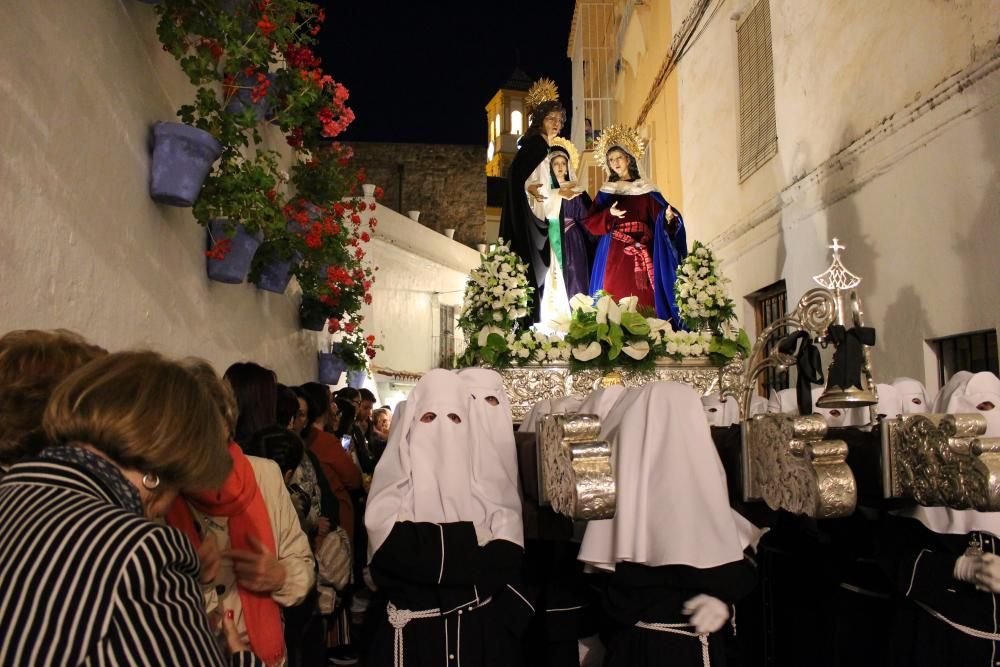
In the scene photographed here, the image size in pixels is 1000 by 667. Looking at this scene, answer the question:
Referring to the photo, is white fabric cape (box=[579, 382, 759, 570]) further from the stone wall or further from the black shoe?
the stone wall

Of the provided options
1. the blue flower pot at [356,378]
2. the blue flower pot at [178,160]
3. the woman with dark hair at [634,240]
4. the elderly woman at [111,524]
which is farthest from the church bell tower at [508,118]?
the elderly woman at [111,524]

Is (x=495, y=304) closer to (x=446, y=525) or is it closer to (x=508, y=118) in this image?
(x=446, y=525)

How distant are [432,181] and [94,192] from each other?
18650mm

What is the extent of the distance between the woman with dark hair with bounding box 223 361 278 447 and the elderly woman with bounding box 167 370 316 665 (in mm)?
837

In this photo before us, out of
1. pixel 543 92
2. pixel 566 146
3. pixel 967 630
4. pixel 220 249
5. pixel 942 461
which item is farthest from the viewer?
pixel 543 92

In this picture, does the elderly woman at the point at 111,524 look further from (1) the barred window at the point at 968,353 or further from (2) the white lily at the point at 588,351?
(1) the barred window at the point at 968,353

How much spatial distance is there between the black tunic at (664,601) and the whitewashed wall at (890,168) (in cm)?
377

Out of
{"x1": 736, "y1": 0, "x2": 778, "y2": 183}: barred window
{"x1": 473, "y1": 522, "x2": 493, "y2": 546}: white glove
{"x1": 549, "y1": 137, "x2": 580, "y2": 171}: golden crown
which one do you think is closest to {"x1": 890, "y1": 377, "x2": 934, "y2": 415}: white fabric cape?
{"x1": 473, "y1": 522, "x2": 493, "y2": 546}: white glove

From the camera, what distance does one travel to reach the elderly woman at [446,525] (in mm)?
3000

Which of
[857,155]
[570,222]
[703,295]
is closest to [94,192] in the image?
[703,295]

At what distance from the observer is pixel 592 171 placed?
20.3m

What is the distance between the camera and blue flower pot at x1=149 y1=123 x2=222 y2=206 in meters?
3.90

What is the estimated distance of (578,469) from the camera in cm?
243

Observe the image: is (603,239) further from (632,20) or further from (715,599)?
(632,20)
